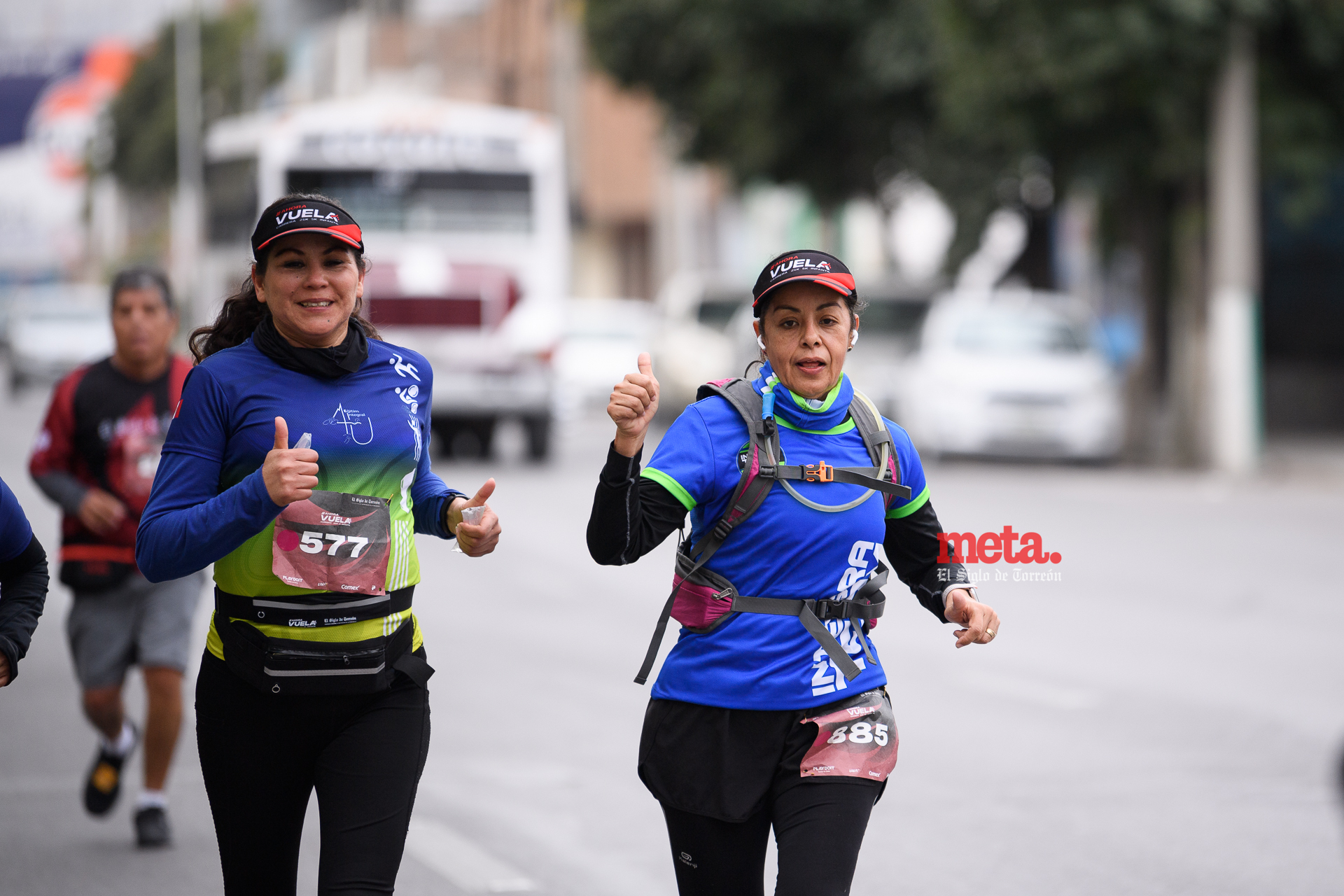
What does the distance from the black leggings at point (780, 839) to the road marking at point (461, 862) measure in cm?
222

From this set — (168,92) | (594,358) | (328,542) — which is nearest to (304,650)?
(328,542)

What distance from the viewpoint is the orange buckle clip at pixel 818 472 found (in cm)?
387

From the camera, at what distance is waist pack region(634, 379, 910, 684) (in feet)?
12.6

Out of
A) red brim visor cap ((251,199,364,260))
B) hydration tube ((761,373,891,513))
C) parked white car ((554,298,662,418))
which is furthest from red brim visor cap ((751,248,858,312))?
parked white car ((554,298,662,418))

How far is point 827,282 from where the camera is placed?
3.84 meters

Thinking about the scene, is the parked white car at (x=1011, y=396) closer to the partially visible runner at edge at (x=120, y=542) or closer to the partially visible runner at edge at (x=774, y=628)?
the partially visible runner at edge at (x=120, y=542)

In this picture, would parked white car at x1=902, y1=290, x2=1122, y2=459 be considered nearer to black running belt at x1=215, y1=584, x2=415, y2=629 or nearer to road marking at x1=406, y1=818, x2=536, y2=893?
road marking at x1=406, y1=818, x2=536, y2=893

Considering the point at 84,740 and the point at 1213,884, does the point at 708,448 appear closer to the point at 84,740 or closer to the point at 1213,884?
the point at 1213,884

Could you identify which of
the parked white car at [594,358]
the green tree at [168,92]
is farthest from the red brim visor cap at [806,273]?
the green tree at [168,92]

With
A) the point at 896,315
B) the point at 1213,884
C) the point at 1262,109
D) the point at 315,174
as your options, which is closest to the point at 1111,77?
the point at 1262,109

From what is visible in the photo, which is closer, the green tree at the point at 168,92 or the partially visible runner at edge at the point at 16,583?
the partially visible runner at edge at the point at 16,583

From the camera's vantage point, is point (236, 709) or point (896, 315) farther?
point (896, 315)

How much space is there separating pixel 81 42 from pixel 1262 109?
46.8 m

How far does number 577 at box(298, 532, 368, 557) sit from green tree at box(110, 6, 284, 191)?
2499 inches
